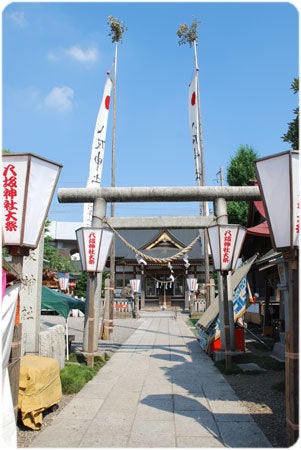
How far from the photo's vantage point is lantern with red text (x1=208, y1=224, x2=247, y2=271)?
9.08 m

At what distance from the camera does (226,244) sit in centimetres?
909

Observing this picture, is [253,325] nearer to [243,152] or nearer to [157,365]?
[157,365]

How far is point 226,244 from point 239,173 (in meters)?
19.9

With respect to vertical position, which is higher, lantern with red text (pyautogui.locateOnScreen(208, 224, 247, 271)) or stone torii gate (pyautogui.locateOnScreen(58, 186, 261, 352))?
stone torii gate (pyautogui.locateOnScreen(58, 186, 261, 352))

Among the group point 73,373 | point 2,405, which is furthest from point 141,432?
point 73,373

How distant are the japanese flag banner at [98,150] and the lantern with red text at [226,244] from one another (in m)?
5.21

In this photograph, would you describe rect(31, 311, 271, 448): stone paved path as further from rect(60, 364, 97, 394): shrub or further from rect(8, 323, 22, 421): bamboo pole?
rect(8, 323, 22, 421): bamboo pole

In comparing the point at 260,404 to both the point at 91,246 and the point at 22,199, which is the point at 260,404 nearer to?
the point at 22,199

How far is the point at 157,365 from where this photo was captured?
9719 mm

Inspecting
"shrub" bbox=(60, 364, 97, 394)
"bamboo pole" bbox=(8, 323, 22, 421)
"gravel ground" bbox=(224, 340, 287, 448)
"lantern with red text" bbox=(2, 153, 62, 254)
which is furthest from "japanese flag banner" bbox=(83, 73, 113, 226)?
"bamboo pole" bbox=(8, 323, 22, 421)

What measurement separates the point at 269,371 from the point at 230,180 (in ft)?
69.1

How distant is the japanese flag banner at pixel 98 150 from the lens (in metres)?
13.3

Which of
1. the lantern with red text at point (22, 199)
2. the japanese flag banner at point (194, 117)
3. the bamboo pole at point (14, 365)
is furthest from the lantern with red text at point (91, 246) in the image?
the japanese flag banner at point (194, 117)

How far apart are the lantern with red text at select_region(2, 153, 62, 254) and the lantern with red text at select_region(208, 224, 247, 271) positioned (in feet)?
17.0
